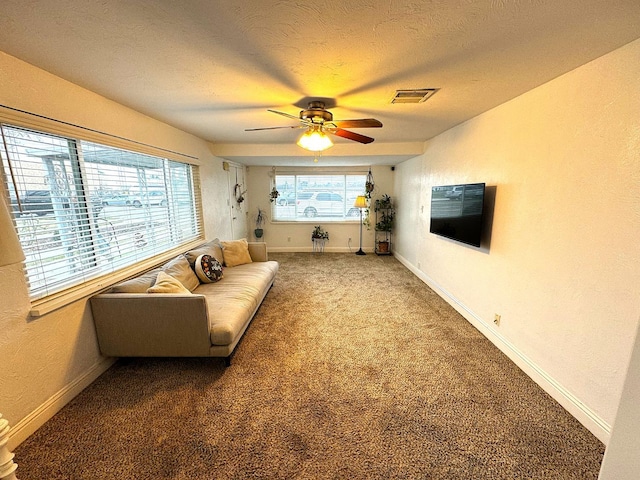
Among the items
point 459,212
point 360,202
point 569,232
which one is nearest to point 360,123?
point 459,212

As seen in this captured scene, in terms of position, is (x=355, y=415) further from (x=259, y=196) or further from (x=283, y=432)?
(x=259, y=196)

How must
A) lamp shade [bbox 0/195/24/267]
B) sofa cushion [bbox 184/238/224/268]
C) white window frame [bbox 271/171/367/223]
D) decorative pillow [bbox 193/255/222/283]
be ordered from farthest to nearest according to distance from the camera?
white window frame [bbox 271/171/367/223], sofa cushion [bbox 184/238/224/268], decorative pillow [bbox 193/255/222/283], lamp shade [bbox 0/195/24/267]

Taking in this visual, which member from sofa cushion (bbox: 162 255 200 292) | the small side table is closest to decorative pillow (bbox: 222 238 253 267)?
sofa cushion (bbox: 162 255 200 292)

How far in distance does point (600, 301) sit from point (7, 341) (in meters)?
3.47

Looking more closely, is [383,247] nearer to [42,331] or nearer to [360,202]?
[360,202]

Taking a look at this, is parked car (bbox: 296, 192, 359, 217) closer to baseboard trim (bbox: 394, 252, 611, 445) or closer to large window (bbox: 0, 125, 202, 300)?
large window (bbox: 0, 125, 202, 300)

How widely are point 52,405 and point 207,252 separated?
2.02 m

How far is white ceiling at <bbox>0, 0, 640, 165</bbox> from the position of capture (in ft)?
3.76

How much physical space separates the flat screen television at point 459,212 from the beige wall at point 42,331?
3416 mm

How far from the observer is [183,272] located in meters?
2.85

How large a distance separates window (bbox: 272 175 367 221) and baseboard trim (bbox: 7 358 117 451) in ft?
15.3

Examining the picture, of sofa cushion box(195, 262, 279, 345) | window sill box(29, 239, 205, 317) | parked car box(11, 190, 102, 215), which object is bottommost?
sofa cushion box(195, 262, 279, 345)

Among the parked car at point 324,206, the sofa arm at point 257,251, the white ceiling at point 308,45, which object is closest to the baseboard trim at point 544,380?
the white ceiling at point 308,45

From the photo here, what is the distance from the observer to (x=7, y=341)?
1510 mm
